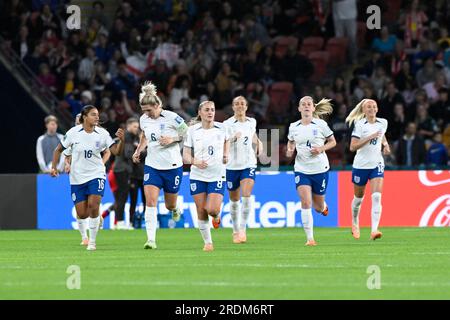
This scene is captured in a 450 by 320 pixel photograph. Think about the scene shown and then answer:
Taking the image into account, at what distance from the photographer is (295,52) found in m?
32.9

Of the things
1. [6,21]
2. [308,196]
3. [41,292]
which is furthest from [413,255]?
[6,21]

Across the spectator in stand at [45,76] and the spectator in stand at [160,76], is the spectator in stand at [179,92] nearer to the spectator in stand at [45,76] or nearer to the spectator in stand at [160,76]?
the spectator in stand at [160,76]

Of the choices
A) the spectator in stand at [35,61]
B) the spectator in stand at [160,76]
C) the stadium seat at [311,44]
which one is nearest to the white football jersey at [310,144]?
the spectator in stand at [160,76]

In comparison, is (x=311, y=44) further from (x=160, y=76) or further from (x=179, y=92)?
(x=160, y=76)

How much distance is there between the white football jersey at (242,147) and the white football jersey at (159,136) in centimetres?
237

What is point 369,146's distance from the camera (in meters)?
22.3

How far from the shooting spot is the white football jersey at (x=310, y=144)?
21047 mm

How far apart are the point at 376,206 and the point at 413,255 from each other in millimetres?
4112

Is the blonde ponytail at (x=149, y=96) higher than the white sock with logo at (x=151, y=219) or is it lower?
higher

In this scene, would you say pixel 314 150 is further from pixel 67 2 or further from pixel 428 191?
pixel 67 2

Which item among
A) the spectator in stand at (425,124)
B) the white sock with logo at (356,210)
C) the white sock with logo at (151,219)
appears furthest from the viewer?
the spectator in stand at (425,124)

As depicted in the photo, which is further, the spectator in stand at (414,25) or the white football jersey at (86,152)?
the spectator in stand at (414,25)

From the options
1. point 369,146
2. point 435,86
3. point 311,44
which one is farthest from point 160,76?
point 369,146

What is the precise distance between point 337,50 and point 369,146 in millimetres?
12062
